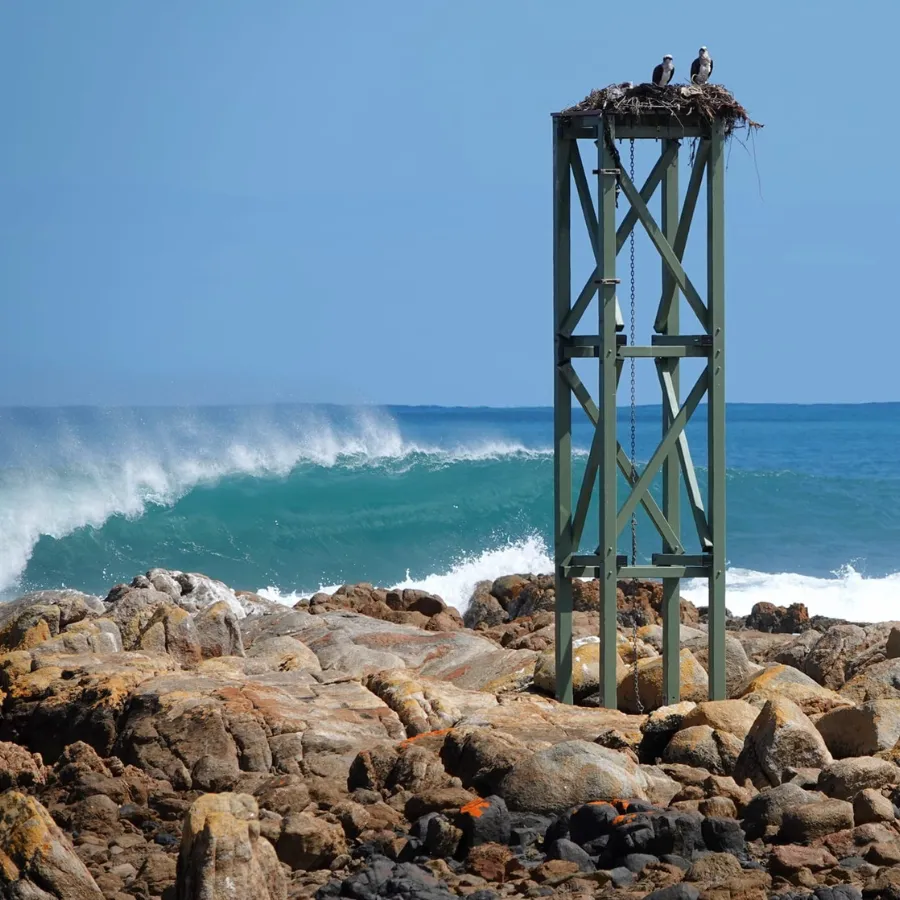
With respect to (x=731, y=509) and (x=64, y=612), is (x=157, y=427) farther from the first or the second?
(x=64, y=612)

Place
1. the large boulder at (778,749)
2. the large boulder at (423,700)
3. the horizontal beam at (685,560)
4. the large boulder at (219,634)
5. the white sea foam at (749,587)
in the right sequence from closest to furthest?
the large boulder at (778,749) → the large boulder at (423,700) → the horizontal beam at (685,560) → the large boulder at (219,634) → the white sea foam at (749,587)

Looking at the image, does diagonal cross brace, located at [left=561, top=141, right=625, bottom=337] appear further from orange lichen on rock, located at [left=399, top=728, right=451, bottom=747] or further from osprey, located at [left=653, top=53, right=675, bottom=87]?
orange lichen on rock, located at [left=399, top=728, right=451, bottom=747]

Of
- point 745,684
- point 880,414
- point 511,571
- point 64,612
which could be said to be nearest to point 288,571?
point 511,571

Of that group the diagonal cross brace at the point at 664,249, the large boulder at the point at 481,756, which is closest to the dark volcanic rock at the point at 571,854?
the large boulder at the point at 481,756

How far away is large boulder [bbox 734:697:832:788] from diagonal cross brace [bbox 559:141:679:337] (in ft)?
9.66

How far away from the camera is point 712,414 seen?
10117 mm

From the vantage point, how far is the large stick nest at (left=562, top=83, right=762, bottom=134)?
982cm

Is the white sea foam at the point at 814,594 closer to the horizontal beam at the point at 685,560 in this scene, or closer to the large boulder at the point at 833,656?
the large boulder at the point at 833,656

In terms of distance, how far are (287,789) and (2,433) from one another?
1512 inches

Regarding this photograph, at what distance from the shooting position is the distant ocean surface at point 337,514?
26.1 m

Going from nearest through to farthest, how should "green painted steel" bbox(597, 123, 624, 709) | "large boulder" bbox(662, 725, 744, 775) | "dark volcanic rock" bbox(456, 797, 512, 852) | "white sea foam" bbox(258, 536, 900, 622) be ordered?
"dark volcanic rock" bbox(456, 797, 512, 852)
"large boulder" bbox(662, 725, 744, 775)
"green painted steel" bbox(597, 123, 624, 709)
"white sea foam" bbox(258, 536, 900, 622)

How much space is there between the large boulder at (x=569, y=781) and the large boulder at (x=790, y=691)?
1564mm

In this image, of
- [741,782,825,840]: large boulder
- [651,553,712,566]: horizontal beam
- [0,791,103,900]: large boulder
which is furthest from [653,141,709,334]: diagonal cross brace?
[0,791,103,900]: large boulder

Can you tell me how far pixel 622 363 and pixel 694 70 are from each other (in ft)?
6.09
